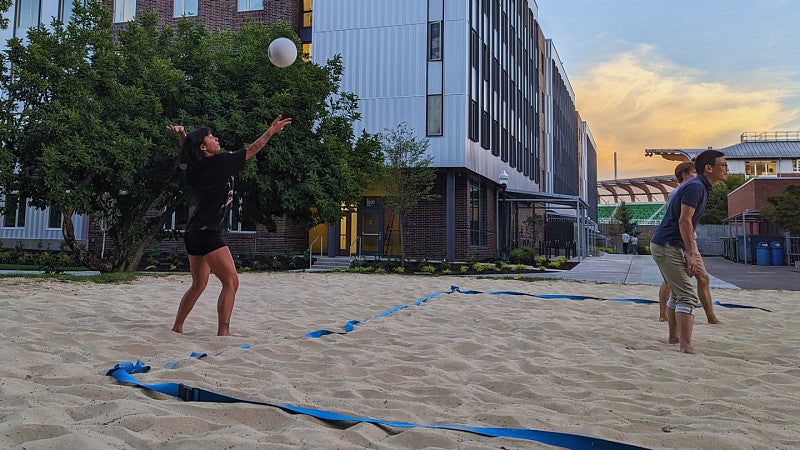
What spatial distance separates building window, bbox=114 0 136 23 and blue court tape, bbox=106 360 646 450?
24.7 meters

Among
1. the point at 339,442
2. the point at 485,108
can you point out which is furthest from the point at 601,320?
the point at 485,108

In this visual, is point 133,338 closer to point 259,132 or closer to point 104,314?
point 104,314

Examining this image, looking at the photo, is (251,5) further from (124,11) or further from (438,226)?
(438,226)

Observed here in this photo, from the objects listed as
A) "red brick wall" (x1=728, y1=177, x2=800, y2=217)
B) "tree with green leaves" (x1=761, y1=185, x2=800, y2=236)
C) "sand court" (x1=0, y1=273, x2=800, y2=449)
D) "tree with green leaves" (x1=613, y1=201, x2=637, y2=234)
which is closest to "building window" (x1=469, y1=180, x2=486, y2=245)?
"tree with green leaves" (x1=761, y1=185, x2=800, y2=236)

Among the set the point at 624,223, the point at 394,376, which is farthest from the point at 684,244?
the point at 624,223

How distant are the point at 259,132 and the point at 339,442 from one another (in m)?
11.7

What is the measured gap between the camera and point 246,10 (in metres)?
22.3

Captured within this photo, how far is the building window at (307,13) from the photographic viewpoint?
22.6m

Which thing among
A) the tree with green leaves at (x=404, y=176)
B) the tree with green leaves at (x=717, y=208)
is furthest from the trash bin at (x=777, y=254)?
the tree with green leaves at (x=717, y=208)

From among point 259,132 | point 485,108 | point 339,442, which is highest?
point 485,108

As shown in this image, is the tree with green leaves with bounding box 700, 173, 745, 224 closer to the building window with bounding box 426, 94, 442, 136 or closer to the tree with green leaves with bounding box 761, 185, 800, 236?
the tree with green leaves with bounding box 761, 185, 800, 236

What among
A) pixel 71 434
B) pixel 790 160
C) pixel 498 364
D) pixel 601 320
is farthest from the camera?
pixel 790 160

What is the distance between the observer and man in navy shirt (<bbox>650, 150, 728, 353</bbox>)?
4582mm

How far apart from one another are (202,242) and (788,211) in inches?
918
